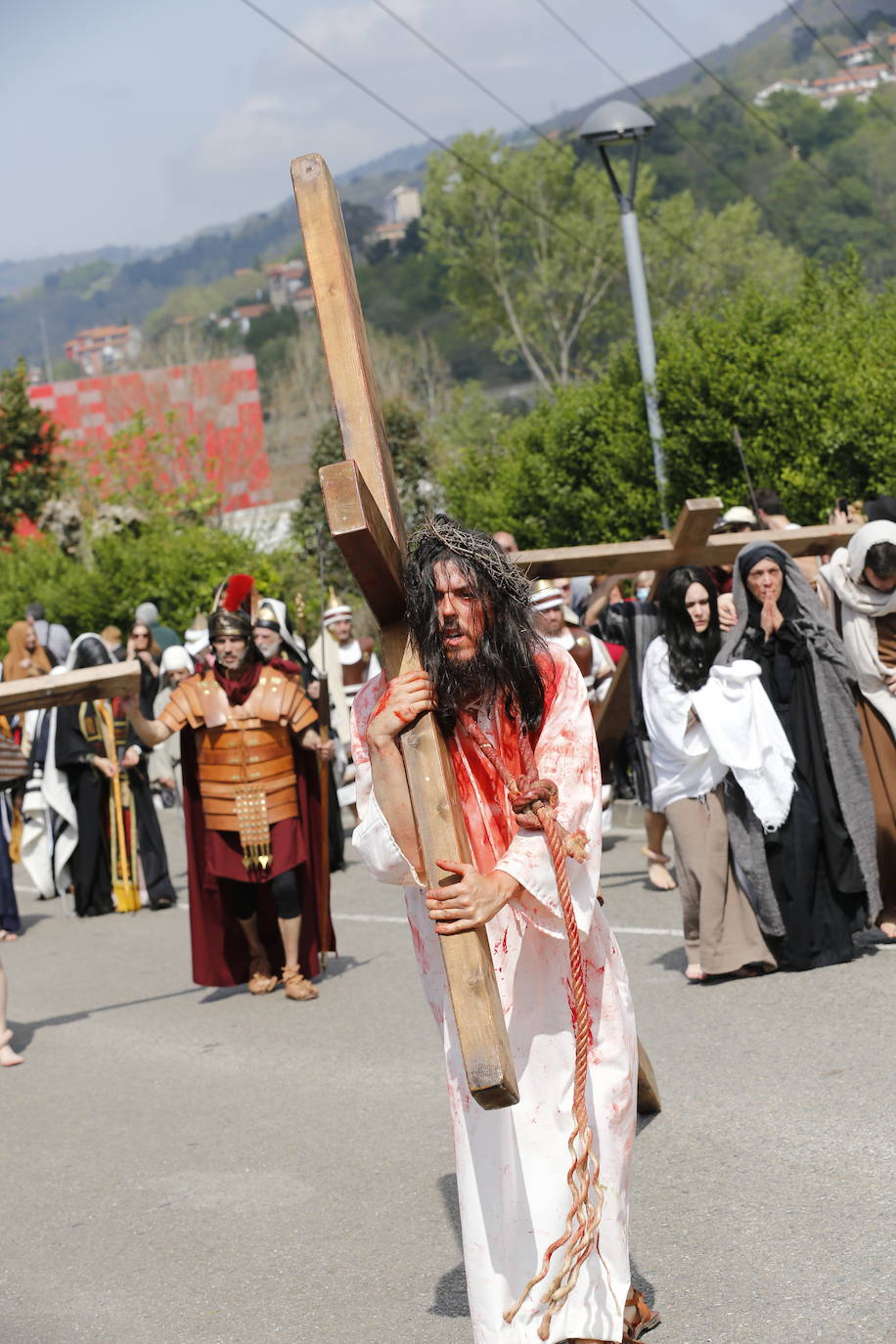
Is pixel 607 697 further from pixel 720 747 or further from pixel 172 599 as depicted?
pixel 172 599

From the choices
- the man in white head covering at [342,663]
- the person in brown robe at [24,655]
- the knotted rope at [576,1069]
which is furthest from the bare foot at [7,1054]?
the person in brown robe at [24,655]

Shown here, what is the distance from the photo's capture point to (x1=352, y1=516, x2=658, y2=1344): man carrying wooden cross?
3.87 metres

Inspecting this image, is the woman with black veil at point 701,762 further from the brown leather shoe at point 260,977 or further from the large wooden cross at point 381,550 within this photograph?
the large wooden cross at point 381,550

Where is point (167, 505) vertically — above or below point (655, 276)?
below

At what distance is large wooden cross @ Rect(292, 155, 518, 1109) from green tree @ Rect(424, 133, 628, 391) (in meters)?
61.4

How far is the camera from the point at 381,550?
3.53 meters

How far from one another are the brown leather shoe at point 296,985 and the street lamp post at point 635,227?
7692 mm

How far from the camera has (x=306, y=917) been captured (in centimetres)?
912

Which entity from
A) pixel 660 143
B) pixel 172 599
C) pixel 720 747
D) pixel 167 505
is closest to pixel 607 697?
pixel 720 747

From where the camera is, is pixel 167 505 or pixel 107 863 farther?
pixel 167 505

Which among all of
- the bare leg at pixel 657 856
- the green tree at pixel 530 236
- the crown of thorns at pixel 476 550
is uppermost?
the green tree at pixel 530 236

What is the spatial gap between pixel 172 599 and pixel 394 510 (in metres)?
21.9

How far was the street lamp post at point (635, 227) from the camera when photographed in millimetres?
→ 14938

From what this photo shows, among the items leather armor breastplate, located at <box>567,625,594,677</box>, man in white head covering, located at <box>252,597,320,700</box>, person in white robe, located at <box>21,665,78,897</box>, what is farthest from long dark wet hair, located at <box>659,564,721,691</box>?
person in white robe, located at <box>21,665,78,897</box>
